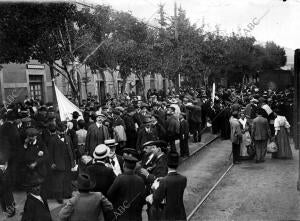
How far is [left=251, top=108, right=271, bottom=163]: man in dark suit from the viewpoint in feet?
41.9

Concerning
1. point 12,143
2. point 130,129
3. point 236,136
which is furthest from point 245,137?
point 12,143

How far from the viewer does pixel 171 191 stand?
5582 mm

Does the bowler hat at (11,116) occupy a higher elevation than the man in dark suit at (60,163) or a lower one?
higher

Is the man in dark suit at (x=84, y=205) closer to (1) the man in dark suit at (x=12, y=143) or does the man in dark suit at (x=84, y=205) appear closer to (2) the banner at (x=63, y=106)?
(1) the man in dark suit at (x=12, y=143)

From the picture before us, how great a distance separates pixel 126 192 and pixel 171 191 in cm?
59

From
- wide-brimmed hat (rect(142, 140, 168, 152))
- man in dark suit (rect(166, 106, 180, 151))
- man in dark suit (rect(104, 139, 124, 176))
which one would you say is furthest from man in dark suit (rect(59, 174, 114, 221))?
man in dark suit (rect(166, 106, 180, 151))

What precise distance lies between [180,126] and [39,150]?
571cm

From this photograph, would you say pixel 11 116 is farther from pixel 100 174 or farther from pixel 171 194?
pixel 171 194

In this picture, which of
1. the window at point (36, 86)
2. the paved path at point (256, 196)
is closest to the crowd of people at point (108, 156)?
the paved path at point (256, 196)

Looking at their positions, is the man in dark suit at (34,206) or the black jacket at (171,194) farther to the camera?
the man in dark suit at (34,206)

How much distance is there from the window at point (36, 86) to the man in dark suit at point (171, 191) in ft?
68.5

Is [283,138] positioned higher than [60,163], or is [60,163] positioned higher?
[60,163]

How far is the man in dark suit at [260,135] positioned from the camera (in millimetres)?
12758

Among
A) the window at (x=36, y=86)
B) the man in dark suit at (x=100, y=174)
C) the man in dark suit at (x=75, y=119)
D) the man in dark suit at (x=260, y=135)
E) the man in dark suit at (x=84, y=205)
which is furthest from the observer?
the window at (x=36, y=86)
